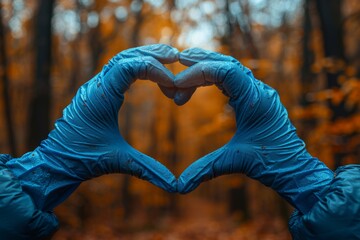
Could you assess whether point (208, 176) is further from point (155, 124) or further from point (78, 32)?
point (155, 124)

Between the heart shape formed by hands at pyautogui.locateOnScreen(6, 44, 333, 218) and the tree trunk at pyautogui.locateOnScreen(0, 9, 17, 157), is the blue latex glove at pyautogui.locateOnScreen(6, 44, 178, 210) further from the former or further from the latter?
the tree trunk at pyautogui.locateOnScreen(0, 9, 17, 157)

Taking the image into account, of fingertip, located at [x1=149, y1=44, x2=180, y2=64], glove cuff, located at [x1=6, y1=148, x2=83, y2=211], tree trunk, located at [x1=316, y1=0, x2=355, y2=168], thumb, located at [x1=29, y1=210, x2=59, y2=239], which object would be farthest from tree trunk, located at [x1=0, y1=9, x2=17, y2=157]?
tree trunk, located at [x1=316, y1=0, x2=355, y2=168]

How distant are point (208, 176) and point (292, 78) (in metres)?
13.5

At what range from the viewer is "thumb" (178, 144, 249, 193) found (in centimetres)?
312

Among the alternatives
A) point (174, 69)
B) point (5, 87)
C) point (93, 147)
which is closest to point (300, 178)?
point (93, 147)

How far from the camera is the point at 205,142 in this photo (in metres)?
33.7

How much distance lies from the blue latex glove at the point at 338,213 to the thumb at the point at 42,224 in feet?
6.55

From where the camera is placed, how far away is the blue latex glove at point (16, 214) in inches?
112

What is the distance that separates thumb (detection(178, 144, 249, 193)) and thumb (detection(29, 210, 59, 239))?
1.08 metres

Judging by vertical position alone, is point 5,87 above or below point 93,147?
below

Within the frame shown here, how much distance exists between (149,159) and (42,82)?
213 inches

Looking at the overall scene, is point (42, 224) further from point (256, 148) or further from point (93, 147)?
point (256, 148)

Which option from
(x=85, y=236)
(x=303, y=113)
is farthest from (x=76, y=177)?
(x=85, y=236)

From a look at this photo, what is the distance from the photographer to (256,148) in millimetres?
3152
